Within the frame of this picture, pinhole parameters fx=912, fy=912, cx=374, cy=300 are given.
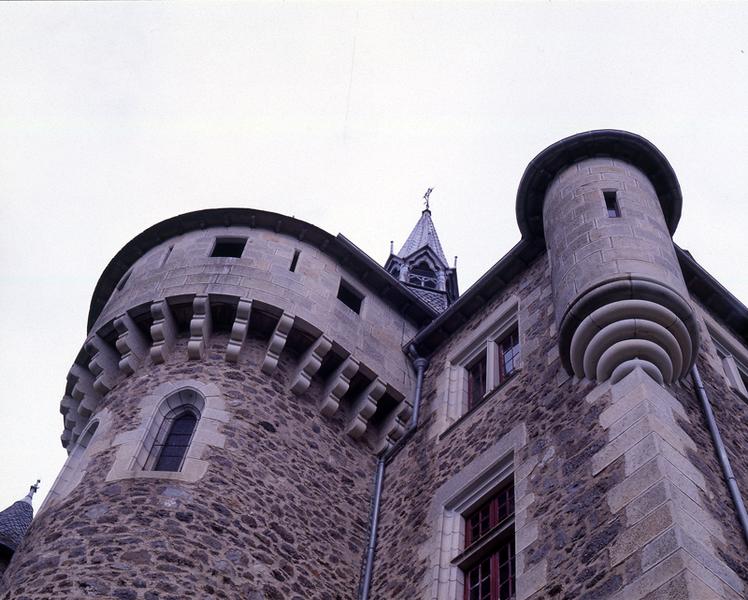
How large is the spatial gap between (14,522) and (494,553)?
40.5 ft

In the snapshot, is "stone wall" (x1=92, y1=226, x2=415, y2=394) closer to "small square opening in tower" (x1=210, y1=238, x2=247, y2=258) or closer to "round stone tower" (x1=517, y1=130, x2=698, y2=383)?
"small square opening in tower" (x1=210, y1=238, x2=247, y2=258)

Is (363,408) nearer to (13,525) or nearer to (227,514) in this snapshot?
(227,514)

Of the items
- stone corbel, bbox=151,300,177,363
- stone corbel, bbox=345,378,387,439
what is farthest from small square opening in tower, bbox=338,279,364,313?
stone corbel, bbox=151,300,177,363

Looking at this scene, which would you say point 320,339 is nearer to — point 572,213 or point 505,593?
point 572,213

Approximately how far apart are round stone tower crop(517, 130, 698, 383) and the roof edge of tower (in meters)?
3.42

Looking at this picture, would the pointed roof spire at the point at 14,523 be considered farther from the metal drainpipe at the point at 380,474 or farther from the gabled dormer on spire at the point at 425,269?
the gabled dormer on spire at the point at 425,269

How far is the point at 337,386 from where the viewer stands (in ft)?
47.9

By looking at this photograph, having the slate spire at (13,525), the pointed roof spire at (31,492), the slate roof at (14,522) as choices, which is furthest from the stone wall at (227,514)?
the pointed roof spire at (31,492)

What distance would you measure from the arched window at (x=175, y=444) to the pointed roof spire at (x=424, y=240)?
2100cm

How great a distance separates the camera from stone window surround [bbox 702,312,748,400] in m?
13.2

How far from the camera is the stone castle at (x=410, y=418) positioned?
9.18 m

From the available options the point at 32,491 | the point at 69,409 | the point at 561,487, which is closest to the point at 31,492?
the point at 32,491

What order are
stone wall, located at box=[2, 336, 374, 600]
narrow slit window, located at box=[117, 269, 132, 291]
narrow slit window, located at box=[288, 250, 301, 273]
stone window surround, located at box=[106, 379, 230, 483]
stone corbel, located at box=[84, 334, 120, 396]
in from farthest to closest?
narrow slit window, located at box=[117, 269, 132, 291] < narrow slit window, located at box=[288, 250, 301, 273] < stone corbel, located at box=[84, 334, 120, 396] < stone window surround, located at box=[106, 379, 230, 483] < stone wall, located at box=[2, 336, 374, 600]

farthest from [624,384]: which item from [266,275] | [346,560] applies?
[266,275]
